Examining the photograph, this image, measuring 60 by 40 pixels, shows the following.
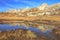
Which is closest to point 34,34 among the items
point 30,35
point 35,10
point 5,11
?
point 30,35

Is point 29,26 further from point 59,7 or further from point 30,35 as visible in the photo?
point 59,7

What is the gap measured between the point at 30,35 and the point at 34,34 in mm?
92

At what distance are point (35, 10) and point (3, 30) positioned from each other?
0.84 m

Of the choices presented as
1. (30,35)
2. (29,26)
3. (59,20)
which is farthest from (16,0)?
(59,20)

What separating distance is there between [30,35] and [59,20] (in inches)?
28.7

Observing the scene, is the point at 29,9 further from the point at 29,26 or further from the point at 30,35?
the point at 30,35

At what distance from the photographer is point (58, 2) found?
299cm

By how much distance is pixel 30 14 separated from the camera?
119 inches

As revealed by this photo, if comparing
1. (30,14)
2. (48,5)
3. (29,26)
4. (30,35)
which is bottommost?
(30,35)

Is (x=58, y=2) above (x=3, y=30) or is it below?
above

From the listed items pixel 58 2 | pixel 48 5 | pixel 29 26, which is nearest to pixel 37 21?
pixel 29 26

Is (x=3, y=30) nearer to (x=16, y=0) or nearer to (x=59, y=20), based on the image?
(x=16, y=0)

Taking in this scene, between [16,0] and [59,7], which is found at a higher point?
[16,0]

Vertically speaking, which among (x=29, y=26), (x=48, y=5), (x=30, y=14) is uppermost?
(x=48, y=5)
